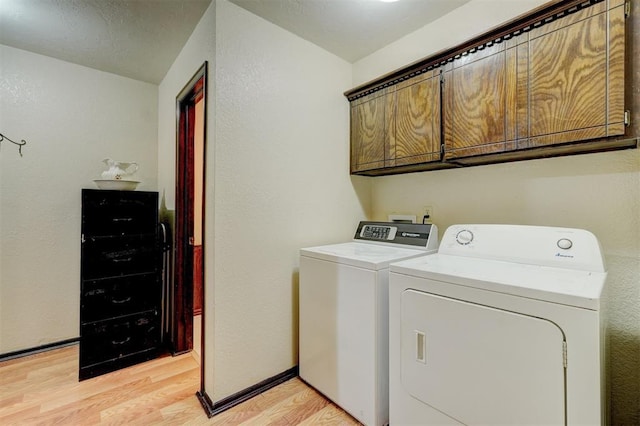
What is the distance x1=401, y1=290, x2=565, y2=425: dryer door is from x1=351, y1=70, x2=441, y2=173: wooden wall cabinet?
3.15ft

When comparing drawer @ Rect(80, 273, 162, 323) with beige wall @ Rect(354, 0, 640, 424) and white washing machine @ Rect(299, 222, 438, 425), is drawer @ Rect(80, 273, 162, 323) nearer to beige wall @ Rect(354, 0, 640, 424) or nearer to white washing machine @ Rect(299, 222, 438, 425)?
white washing machine @ Rect(299, 222, 438, 425)

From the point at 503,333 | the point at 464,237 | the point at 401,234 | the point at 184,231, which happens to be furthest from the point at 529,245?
the point at 184,231

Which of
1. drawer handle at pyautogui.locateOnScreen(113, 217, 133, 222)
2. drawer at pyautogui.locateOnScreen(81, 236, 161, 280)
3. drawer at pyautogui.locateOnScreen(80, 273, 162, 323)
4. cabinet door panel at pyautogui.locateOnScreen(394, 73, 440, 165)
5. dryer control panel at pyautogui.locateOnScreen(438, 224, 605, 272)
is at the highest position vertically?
cabinet door panel at pyautogui.locateOnScreen(394, 73, 440, 165)

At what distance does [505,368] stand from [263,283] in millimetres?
1294

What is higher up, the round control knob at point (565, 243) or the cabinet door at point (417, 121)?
the cabinet door at point (417, 121)

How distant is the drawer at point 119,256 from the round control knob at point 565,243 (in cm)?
253

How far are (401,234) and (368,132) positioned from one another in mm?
798

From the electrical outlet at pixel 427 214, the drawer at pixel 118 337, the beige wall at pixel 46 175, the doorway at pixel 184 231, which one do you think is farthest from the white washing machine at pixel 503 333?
the beige wall at pixel 46 175

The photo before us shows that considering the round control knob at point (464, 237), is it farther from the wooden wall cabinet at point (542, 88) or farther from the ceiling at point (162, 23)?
the ceiling at point (162, 23)

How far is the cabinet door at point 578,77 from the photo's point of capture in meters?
1.15

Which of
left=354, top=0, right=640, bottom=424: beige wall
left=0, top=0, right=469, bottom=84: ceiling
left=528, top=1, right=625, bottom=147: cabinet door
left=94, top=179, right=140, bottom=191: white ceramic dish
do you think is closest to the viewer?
left=528, top=1, right=625, bottom=147: cabinet door

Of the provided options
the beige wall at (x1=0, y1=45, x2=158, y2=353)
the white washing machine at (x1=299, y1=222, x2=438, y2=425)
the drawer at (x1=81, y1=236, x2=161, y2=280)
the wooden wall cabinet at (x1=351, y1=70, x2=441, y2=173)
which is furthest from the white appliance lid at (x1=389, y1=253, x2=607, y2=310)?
the beige wall at (x1=0, y1=45, x2=158, y2=353)

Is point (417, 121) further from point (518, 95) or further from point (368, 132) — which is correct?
point (518, 95)

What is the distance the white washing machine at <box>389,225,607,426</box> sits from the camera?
2.89 feet
